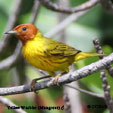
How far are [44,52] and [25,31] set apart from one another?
0.78 feet

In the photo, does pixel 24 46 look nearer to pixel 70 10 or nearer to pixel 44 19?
pixel 70 10

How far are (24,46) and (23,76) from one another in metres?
0.95

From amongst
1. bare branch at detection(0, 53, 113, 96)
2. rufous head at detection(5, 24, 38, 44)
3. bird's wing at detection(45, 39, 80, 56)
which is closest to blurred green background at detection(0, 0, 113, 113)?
bird's wing at detection(45, 39, 80, 56)

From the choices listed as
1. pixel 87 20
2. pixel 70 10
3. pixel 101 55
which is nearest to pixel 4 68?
pixel 70 10

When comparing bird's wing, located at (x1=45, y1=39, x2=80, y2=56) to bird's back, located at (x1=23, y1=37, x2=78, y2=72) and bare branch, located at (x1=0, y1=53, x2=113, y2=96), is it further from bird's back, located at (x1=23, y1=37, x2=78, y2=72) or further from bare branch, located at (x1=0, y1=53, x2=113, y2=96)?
bare branch, located at (x1=0, y1=53, x2=113, y2=96)

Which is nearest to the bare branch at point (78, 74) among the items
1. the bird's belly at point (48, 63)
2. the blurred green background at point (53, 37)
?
the bird's belly at point (48, 63)

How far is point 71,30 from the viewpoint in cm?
551

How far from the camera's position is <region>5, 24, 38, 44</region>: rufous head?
372 centimetres

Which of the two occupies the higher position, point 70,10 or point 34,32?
point 70,10

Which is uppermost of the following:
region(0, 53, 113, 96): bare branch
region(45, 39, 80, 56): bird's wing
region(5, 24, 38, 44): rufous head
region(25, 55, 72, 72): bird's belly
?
region(5, 24, 38, 44): rufous head

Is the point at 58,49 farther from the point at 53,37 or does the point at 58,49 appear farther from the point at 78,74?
the point at 53,37

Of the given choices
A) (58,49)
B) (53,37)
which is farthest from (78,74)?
(53,37)

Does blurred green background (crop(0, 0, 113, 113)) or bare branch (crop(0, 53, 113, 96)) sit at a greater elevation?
blurred green background (crop(0, 0, 113, 113))

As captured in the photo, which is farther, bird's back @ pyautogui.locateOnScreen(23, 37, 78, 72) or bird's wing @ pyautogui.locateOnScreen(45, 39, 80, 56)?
bird's wing @ pyautogui.locateOnScreen(45, 39, 80, 56)
